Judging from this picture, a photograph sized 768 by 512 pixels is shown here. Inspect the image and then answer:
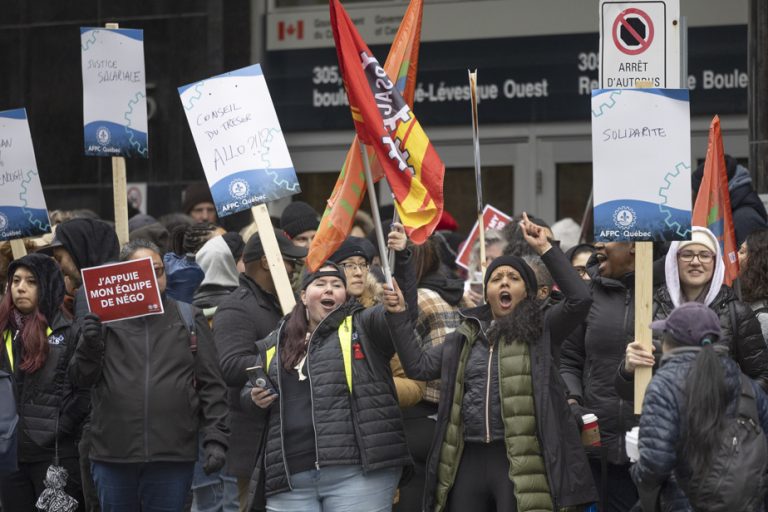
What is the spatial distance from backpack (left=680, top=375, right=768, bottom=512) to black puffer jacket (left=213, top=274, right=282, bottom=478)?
8.59 ft

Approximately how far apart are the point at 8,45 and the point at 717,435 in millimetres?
11082

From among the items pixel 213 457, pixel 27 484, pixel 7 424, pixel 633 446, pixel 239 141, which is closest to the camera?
pixel 633 446

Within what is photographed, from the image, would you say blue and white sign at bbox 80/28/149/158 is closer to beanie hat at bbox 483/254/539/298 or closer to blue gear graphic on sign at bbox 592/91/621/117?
beanie hat at bbox 483/254/539/298

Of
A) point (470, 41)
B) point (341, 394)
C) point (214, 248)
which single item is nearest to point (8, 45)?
point (470, 41)

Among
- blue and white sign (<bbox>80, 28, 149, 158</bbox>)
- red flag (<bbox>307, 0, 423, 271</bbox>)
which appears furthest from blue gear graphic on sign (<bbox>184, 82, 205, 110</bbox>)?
red flag (<bbox>307, 0, 423, 271</bbox>)

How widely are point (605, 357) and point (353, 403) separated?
1377 mm

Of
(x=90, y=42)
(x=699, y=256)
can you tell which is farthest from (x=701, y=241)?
(x=90, y=42)

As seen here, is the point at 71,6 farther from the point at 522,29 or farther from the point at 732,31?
the point at 732,31

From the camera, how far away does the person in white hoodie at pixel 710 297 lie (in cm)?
733

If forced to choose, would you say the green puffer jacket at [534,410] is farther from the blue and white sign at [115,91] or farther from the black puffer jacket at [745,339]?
the blue and white sign at [115,91]

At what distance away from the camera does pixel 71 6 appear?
15.5 meters

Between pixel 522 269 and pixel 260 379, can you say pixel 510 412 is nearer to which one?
pixel 522 269

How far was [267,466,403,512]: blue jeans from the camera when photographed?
24.2 feet

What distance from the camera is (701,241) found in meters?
7.53
